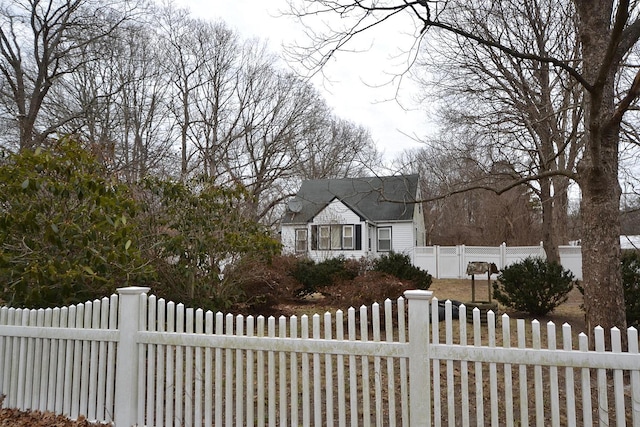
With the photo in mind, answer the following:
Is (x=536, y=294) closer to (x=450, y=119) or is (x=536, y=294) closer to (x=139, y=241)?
(x=450, y=119)

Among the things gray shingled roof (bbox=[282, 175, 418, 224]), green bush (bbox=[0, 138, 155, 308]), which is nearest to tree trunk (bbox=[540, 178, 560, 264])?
gray shingled roof (bbox=[282, 175, 418, 224])

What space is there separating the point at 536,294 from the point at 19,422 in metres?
8.78

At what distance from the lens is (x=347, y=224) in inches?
935

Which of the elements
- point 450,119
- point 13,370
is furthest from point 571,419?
point 450,119

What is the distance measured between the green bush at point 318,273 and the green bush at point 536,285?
12.3 ft

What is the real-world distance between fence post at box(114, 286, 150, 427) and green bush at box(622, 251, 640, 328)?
295 inches

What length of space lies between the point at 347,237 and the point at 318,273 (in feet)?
40.2

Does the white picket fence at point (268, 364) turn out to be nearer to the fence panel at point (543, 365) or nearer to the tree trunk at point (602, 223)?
the fence panel at point (543, 365)

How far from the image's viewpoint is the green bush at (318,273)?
11523mm

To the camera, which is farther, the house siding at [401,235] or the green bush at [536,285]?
the house siding at [401,235]

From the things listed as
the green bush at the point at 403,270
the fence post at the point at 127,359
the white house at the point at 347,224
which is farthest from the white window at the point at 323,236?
the fence post at the point at 127,359

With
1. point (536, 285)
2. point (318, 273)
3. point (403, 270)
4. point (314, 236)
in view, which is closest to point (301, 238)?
point (314, 236)

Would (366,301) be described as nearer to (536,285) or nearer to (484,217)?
(536,285)

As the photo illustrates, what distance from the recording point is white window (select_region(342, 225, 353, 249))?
23734mm
